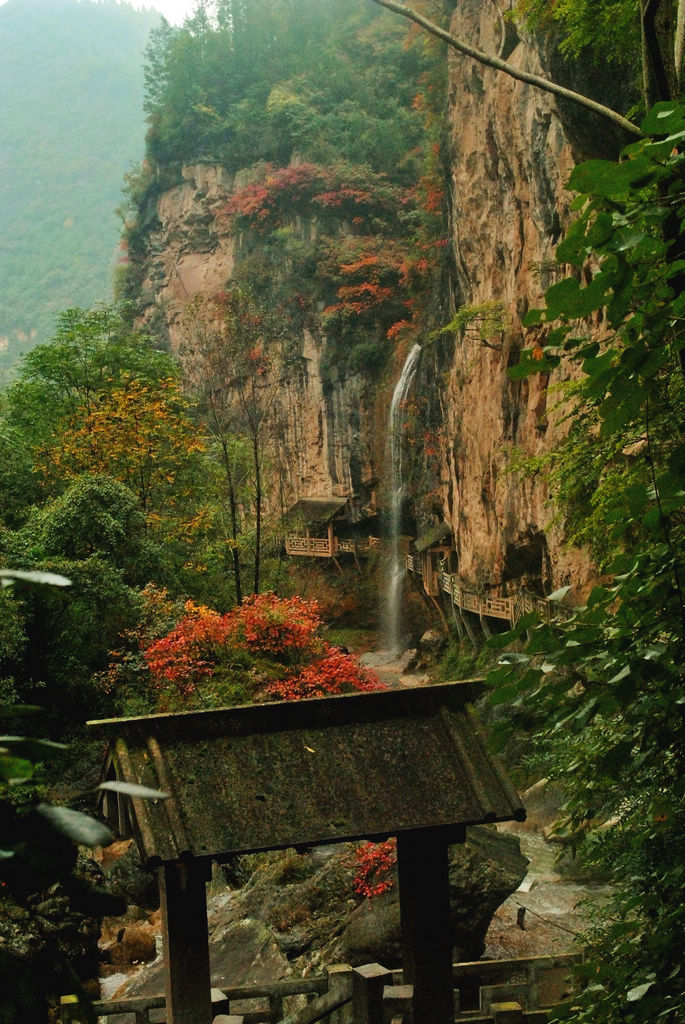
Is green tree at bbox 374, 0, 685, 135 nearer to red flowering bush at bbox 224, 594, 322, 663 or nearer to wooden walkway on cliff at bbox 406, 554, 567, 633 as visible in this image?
red flowering bush at bbox 224, 594, 322, 663

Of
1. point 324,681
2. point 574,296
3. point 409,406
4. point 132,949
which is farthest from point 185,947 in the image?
point 409,406

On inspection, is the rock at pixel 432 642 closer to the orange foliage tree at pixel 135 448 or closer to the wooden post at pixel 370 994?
the orange foliage tree at pixel 135 448

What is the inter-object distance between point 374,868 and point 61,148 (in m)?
76.5

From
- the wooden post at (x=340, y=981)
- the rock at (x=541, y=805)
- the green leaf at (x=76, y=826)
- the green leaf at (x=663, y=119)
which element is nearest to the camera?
the green leaf at (x=76, y=826)

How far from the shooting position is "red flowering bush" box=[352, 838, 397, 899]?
8.27 meters

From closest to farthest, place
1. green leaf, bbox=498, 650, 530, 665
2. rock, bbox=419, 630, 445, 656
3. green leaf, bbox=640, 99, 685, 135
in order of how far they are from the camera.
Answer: green leaf, bbox=640, 99, 685, 135, green leaf, bbox=498, 650, 530, 665, rock, bbox=419, 630, 445, 656

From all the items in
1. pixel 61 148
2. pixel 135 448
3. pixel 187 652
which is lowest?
pixel 187 652

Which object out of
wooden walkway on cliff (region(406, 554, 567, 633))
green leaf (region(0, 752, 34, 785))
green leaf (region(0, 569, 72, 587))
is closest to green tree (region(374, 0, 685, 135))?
green leaf (region(0, 569, 72, 587))

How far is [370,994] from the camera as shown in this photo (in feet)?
16.7

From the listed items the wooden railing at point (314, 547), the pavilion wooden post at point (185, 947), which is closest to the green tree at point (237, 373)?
the wooden railing at point (314, 547)

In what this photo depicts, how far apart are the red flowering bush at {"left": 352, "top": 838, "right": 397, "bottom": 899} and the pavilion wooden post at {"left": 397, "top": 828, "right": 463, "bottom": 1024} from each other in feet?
10.7

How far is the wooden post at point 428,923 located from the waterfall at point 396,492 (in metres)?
22.3

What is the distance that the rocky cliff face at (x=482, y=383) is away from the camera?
15.4 metres

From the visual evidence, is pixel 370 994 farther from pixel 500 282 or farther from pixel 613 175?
pixel 500 282
